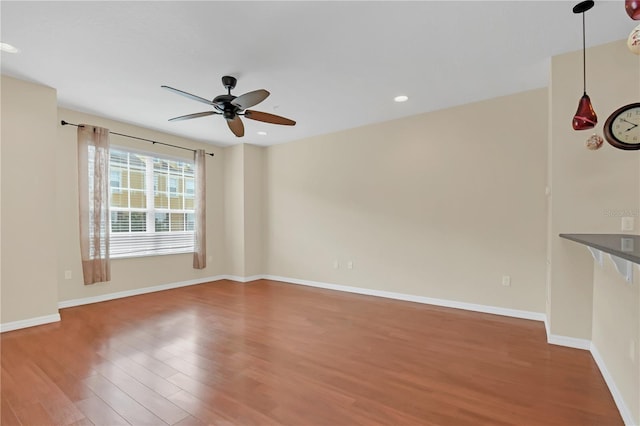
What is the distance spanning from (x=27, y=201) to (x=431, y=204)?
16.3 ft

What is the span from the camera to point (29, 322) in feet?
11.3

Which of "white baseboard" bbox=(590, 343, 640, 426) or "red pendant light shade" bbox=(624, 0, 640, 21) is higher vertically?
"red pendant light shade" bbox=(624, 0, 640, 21)

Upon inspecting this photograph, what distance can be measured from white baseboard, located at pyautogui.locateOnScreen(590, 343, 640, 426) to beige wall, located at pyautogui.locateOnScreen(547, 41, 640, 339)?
0.25 metres

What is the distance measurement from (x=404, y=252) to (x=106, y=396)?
3.75 m

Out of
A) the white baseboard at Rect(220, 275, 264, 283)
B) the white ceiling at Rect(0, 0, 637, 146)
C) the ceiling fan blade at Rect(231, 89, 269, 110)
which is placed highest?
the white ceiling at Rect(0, 0, 637, 146)

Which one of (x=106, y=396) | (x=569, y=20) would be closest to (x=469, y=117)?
(x=569, y=20)

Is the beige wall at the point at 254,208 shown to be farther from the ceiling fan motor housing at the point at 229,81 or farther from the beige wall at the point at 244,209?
the ceiling fan motor housing at the point at 229,81

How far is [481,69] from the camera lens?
310cm

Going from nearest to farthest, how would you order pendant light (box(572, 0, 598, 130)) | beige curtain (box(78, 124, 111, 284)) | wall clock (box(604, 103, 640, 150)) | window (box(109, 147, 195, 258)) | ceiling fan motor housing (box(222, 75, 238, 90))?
pendant light (box(572, 0, 598, 130)), wall clock (box(604, 103, 640, 150)), ceiling fan motor housing (box(222, 75, 238, 90)), beige curtain (box(78, 124, 111, 284)), window (box(109, 147, 195, 258))

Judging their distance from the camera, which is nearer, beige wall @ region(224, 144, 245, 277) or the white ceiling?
the white ceiling

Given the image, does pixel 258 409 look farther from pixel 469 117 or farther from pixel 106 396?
pixel 469 117

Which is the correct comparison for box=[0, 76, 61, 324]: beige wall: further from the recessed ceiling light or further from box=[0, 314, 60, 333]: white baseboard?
the recessed ceiling light

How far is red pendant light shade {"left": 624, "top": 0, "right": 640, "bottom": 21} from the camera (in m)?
1.03

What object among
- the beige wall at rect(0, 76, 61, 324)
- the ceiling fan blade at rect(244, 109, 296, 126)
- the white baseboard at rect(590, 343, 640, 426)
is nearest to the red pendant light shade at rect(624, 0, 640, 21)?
the white baseboard at rect(590, 343, 640, 426)
